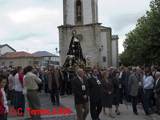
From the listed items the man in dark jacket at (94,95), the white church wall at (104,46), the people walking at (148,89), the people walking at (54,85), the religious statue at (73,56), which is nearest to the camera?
the man in dark jacket at (94,95)

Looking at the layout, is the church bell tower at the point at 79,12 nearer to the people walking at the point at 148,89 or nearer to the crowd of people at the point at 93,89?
the crowd of people at the point at 93,89

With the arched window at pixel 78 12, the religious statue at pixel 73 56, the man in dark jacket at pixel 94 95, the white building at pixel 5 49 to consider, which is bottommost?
the man in dark jacket at pixel 94 95

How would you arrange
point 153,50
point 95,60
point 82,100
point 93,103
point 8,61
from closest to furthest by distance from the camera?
point 82,100 → point 93,103 → point 153,50 → point 95,60 → point 8,61

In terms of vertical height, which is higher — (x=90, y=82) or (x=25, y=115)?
(x=90, y=82)

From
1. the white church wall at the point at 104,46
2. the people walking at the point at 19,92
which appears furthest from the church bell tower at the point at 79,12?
the people walking at the point at 19,92

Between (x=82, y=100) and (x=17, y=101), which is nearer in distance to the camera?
→ (x=82, y=100)

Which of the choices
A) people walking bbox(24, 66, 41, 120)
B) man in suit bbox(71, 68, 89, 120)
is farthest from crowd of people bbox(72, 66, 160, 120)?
people walking bbox(24, 66, 41, 120)

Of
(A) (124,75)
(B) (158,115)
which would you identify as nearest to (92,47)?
(A) (124,75)

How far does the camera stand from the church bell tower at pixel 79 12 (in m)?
60.6

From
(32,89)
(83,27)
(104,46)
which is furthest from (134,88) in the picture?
(104,46)

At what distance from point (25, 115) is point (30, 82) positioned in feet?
9.24

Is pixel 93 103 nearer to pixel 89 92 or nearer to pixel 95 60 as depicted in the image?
pixel 89 92

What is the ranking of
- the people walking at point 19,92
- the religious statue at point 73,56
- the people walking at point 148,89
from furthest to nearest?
the religious statue at point 73,56
the people walking at point 148,89
the people walking at point 19,92

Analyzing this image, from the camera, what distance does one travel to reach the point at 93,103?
17.2m
